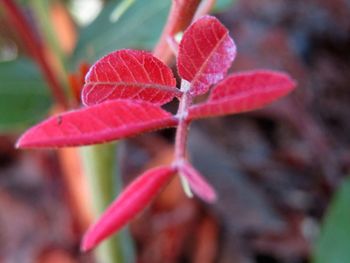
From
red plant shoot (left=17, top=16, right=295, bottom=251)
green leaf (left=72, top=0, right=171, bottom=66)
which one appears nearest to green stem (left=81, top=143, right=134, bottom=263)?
green leaf (left=72, top=0, right=171, bottom=66)

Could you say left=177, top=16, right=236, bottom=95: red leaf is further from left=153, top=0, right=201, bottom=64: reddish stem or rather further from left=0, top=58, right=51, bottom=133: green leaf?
left=0, top=58, right=51, bottom=133: green leaf

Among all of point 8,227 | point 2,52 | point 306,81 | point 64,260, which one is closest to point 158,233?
point 64,260

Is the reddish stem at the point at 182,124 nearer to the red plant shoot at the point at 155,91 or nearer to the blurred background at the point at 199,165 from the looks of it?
the red plant shoot at the point at 155,91

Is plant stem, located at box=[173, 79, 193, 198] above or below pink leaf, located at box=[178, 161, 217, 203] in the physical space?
above

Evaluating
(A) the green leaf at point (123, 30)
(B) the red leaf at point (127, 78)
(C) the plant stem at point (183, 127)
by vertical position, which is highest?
(B) the red leaf at point (127, 78)

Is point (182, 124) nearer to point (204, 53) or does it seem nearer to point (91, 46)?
point (204, 53)

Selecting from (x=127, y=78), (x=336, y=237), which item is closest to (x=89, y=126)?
(x=127, y=78)

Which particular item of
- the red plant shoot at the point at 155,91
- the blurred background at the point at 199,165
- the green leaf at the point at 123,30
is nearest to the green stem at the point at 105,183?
the blurred background at the point at 199,165

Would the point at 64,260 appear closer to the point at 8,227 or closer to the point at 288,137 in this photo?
the point at 8,227
